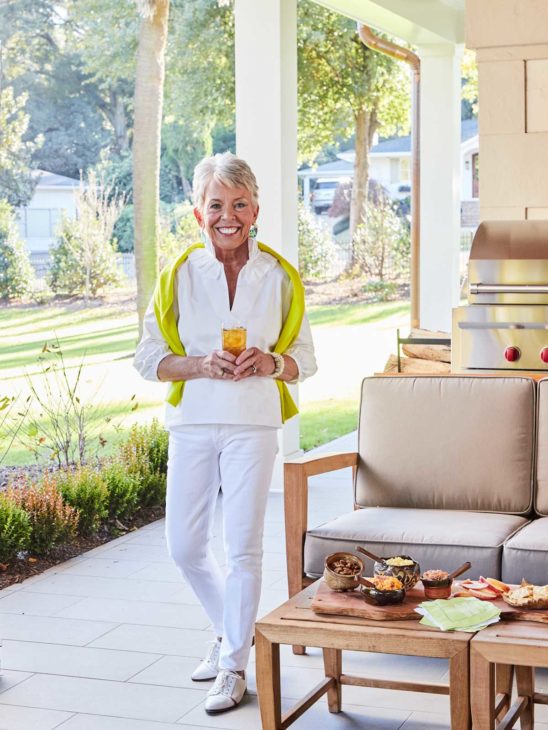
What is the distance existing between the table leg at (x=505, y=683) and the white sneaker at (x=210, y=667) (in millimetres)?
930

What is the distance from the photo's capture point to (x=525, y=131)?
5633 millimetres

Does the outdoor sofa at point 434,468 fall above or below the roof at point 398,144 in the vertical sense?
below

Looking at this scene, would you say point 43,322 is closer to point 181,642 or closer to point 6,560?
point 6,560

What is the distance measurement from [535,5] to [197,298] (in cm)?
283

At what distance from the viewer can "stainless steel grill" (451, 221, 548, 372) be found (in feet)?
16.5

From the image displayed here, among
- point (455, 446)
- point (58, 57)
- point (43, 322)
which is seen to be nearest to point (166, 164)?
point (58, 57)

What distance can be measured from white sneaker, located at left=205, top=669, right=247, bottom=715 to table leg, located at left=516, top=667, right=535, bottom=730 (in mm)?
837


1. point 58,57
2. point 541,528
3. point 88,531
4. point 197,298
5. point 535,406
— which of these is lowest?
point 88,531

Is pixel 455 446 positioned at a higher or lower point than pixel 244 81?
lower

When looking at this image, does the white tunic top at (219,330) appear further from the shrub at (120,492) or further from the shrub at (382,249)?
the shrub at (382,249)

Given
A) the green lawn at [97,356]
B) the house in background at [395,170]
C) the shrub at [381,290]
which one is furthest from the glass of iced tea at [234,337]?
the house in background at [395,170]

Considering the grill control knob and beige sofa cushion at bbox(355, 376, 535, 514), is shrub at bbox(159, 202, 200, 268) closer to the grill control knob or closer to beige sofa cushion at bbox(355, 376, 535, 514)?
the grill control knob

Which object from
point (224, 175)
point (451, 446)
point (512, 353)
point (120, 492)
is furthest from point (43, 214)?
point (224, 175)

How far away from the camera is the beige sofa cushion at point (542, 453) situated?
4207 millimetres
